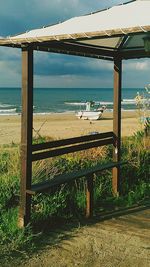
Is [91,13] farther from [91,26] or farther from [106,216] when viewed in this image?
[106,216]

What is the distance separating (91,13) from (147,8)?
97 centimetres

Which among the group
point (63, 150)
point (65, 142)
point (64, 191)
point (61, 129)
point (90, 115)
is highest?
point (90, 115)

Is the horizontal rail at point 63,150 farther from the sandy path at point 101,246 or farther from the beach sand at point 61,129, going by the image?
the beach sand at point 61,129

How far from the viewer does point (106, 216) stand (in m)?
6.18

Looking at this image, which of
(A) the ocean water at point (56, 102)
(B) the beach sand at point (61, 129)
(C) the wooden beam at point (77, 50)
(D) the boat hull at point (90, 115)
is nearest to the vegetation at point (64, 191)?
(C) the wooden beam at point (77, 50)

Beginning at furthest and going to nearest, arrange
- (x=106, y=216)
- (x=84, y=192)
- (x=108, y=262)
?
1. (x=84, y=192)
2. (x=106, y=216)
3. (x=108, y=262)

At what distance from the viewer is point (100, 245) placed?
5.14 m

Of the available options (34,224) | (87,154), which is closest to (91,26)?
(34,224)

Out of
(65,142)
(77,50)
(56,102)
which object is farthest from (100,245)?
(56,102)

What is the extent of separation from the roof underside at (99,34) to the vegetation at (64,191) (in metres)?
1.95

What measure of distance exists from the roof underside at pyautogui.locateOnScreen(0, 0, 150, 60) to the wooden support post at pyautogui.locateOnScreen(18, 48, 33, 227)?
0.79 ft

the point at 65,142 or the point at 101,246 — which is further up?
the point at 65,142

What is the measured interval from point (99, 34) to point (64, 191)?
2.85 metres

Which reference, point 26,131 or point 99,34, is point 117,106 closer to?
point 26,131
